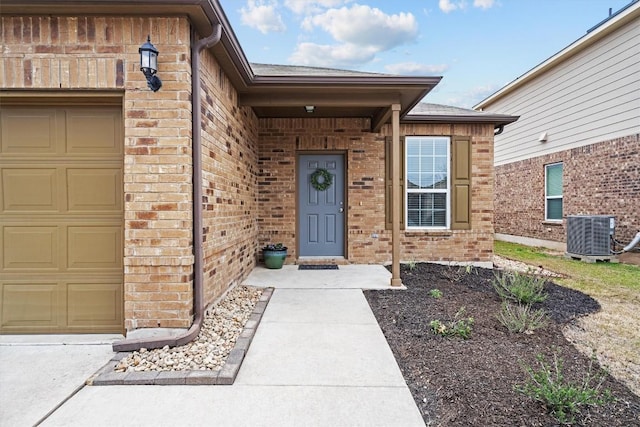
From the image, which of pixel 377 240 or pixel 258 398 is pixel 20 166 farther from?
pixel 377 240

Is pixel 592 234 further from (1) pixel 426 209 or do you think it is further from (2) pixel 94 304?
(2) pixel 94 304

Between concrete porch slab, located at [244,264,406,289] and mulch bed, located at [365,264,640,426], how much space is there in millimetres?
545

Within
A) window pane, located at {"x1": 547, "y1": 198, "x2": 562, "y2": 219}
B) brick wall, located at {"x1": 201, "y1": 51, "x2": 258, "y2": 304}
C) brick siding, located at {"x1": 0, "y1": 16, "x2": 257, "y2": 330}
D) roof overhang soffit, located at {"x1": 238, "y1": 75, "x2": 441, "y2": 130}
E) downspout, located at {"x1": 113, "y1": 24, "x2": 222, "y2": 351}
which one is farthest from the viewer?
window pane, located at {"x1": 547, "y1": 198, "x2": 562, "y2": 219}

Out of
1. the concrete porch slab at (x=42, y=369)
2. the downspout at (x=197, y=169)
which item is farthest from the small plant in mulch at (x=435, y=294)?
the concrete porch slab at (x=42, y=369)

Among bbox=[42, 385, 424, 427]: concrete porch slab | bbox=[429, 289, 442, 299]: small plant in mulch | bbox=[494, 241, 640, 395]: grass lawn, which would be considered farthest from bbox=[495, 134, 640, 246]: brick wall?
bbox=[42, 385, 424, 427]: concrete porch slab

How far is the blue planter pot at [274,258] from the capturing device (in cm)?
589

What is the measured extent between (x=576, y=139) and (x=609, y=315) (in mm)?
6119

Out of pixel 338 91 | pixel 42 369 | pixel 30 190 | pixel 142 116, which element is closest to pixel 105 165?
pixel 142 116

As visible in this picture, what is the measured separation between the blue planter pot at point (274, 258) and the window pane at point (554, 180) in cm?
764

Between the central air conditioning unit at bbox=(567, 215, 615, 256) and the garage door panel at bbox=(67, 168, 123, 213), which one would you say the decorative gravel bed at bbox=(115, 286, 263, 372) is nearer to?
the garage door panel at bbox=(67, 168, 123, 213)

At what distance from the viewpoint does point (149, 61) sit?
264 centimetres

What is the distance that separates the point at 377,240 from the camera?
635 centimetres

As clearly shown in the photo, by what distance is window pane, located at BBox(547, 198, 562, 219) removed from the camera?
8.79m

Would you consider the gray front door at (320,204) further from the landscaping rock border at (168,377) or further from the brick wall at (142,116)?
the landscaping rock border at (168,377)
